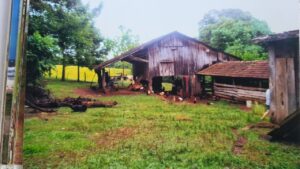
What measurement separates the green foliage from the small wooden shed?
1.44 meters

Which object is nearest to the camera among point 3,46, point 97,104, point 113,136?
point 3,46

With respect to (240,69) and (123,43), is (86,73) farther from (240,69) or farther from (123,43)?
(240,69)

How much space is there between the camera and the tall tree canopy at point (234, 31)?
2225 millimetres

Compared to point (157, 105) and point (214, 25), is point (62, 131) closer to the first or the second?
point (157, 105)

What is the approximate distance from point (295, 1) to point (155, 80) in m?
1.12

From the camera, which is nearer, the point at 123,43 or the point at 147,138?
the point at 147,138

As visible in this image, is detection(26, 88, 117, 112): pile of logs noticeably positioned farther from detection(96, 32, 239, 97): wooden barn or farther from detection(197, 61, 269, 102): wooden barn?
detection(197, 61, 269, 102): wooden barn

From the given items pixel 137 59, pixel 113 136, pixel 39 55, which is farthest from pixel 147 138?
pixel 39 55

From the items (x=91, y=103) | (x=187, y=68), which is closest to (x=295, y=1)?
(x=187, y=68)

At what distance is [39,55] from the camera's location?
2.26 m

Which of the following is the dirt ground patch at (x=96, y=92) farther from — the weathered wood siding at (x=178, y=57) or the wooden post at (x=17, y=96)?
the wooden post at (x=17, y=96)

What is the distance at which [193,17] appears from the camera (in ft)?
7.38

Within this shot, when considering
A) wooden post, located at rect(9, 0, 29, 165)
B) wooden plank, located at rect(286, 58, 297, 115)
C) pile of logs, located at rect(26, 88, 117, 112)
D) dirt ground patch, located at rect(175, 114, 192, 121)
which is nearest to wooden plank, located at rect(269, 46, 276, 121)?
wooden plank, located at rect(286, 58, 297, 115)

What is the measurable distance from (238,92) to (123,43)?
0.90 metres
